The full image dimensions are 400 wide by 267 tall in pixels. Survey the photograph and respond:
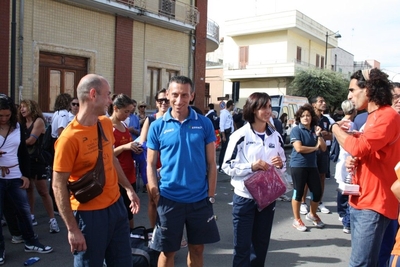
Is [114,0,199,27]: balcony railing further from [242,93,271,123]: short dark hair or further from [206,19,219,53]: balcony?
[242,93,271,123]: short dark hair

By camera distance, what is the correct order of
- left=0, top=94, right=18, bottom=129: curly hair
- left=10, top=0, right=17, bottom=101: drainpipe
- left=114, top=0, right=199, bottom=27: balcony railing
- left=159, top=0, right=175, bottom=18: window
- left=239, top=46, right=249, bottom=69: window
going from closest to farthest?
left=0, top=94, right=18, bottom=129: curly hair
left=10, top=0, right=17, bottom=101: drainpipe
left=114, top=0, right=199, bottom=27: balcony railing
left=159, top=0, right=175, bottom=18: window
left=239, top=46, right=249, bottom=69: window

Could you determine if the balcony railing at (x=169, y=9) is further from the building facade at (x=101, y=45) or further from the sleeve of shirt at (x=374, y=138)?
the sleeve of shirt at (x=374, y=138)

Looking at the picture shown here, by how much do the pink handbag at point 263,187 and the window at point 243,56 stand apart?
3370 centimetres

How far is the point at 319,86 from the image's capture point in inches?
1238

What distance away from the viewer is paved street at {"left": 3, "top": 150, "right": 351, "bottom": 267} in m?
4.45

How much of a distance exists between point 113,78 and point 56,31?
2841mm

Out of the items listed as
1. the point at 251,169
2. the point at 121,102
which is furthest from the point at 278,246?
the point at 121,102

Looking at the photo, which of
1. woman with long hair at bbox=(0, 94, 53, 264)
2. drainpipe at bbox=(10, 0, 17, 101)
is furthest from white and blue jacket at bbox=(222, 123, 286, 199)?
drainpipe at bbox=(10, 0, 17, 101)

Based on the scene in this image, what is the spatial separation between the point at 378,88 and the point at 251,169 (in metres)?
1.39

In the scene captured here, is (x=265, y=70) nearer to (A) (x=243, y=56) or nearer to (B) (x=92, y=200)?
(A) (x=243, y=56)

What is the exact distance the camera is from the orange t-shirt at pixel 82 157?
8.41 ft

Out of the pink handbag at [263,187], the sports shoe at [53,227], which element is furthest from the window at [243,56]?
the pink handbag at [263,187]

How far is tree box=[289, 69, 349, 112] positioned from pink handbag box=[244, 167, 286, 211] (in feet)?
95.7

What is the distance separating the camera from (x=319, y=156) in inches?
259
